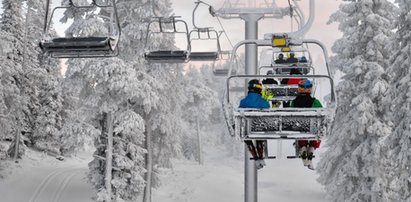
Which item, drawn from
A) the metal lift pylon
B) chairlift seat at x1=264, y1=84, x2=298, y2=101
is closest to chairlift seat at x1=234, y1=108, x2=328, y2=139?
chairlift seat at x1=264, y1=84, x2=298, y2=101

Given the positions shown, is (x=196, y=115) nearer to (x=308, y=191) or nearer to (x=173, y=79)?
(x=308, y=191)

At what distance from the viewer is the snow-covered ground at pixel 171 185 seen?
3459 cm

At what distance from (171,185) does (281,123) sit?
106 feet

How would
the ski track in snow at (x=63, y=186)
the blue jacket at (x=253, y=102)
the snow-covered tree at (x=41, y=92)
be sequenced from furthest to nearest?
the snow-covered tree at (x=41, y=92), the ski track in snow at (x=63, y=186), the blue jacket at (x=253, y=102)

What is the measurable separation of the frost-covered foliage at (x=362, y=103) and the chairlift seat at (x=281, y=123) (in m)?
13.2

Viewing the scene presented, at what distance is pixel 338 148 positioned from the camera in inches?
898

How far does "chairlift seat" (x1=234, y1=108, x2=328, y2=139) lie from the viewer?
8.45 metres

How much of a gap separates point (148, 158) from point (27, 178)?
468 inches

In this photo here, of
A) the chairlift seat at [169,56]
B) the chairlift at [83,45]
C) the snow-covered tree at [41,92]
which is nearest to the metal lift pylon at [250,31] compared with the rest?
the chairlift seat at [169,56]

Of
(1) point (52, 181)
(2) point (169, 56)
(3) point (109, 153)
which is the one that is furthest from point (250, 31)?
(1) point (52, 181)

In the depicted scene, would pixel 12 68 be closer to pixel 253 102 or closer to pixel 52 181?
pixel 52 181

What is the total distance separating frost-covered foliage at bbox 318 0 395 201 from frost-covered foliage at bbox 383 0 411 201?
2858 mm

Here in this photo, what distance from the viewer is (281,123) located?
867 cm

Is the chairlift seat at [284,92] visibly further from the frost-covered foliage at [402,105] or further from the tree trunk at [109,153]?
the tree trunk at [109,153]
